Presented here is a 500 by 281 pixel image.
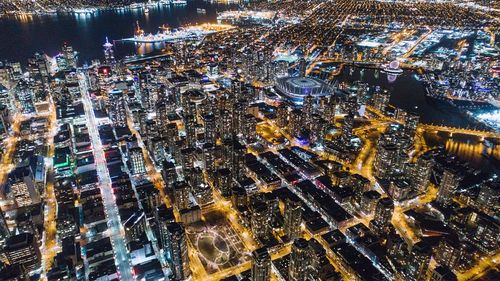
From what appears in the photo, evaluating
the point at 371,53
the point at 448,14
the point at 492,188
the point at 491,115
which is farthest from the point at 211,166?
the point at 448,14

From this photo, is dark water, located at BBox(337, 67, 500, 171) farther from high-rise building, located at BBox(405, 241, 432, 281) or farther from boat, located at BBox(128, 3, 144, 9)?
boat, located at BBox(128, 3, 144, 9)

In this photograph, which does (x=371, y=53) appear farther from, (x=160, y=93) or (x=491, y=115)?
(x=160, y=93)

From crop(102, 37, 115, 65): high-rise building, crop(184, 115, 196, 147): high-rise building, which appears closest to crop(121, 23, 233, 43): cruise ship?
crop(102, 37, 115, 65): high-rise building

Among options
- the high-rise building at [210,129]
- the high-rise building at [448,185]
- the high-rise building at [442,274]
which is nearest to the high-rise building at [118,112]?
the high-rise building at [210,129]

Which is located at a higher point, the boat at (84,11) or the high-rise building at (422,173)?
the boat at (84,11)

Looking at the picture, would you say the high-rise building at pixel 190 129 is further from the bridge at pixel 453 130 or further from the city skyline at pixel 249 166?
the bridge at pixel 453 130
